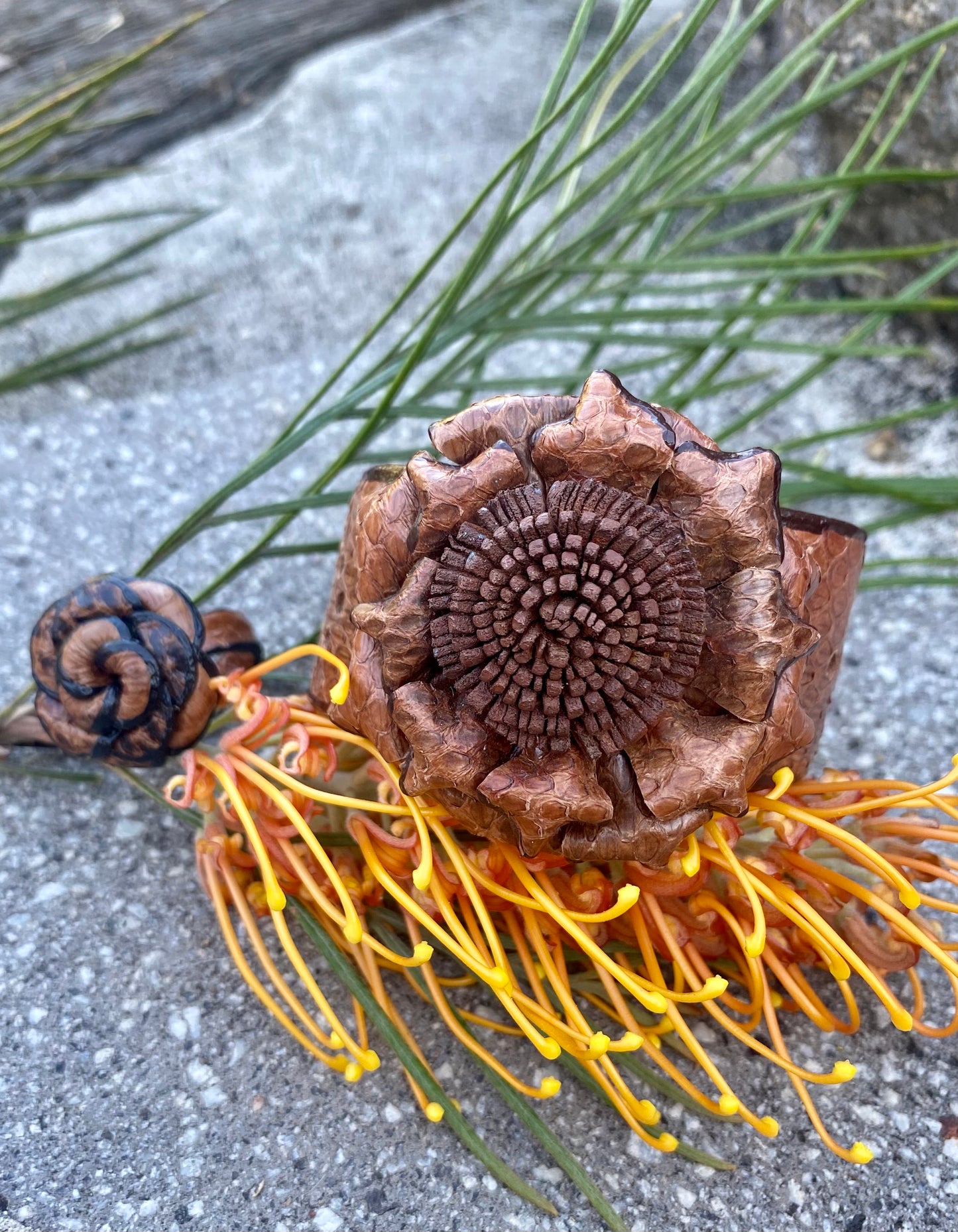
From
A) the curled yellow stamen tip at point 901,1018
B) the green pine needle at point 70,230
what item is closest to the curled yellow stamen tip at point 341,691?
the curled yellow stamen tip at point 901,1018

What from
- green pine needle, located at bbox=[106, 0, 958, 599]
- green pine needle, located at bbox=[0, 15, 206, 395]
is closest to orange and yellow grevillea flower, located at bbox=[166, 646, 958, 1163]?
green pine needle, located at bbox=[106, 0, 958, 599]

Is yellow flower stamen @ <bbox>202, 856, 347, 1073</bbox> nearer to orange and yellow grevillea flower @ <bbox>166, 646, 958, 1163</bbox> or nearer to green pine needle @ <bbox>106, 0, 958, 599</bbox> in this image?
orange and yellow grevillea flower @ <bbox>166, 646, 958, 1163</bbox>

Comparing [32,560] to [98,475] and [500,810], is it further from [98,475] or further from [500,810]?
[500,810]

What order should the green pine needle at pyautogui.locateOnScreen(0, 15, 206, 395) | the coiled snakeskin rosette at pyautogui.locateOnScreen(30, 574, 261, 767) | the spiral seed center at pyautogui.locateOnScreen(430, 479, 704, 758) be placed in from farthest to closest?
the green pine needle at pyautogui.locateOnScreen(0, 15, 206, 395) < the coiled snakeskin rosette at pyautogui.locateOnScreen(30, 574, 261, 767) < the spiral seed center at pyautogui.locateOnScreen(430, 479, 704, 758)

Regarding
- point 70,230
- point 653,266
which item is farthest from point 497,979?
point 70,230

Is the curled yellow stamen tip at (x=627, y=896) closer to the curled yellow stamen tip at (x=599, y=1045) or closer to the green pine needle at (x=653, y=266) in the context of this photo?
the curled yellow stamen tip at (x=599, y=1045)

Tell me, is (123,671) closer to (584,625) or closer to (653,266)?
(584,625)

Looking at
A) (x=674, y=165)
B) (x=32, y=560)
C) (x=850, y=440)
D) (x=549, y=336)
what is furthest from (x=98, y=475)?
(x=850, y=440)
